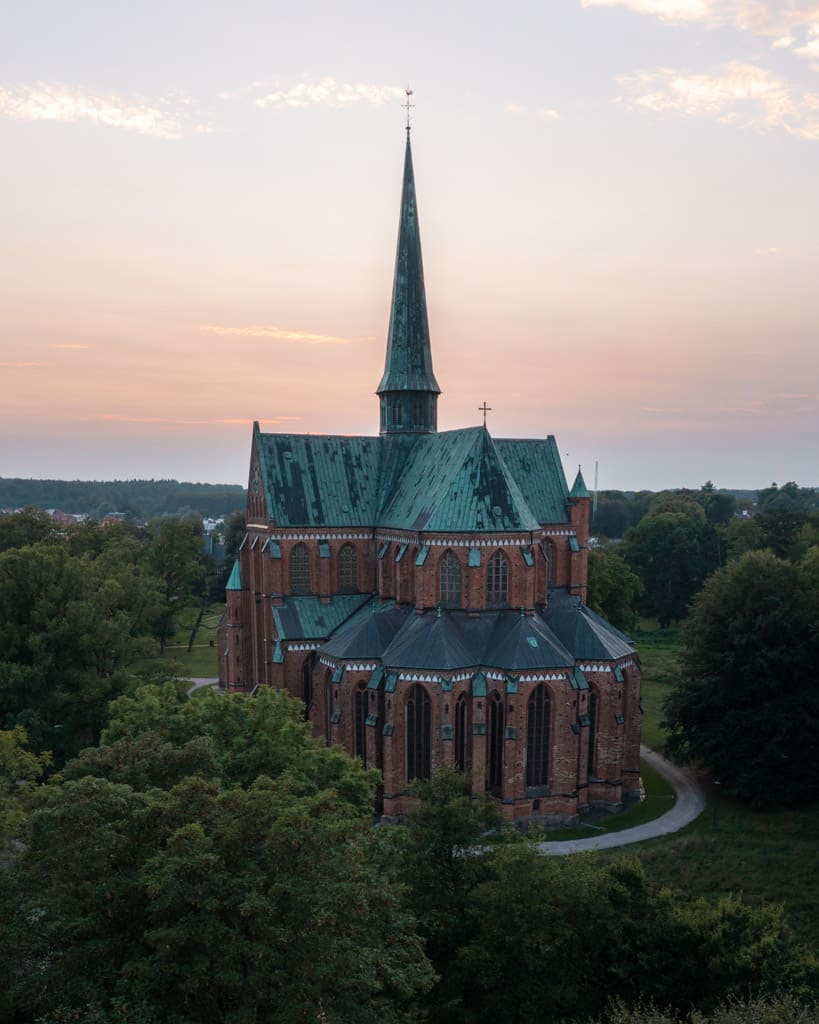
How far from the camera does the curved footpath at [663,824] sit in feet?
111

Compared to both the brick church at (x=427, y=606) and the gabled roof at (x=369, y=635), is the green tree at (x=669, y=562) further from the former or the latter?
the gabled roof at (x=369, y=635)

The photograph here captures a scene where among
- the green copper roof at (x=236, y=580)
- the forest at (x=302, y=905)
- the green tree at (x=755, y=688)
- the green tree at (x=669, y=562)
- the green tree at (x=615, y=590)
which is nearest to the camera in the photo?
the forest at (x=302, y=905)

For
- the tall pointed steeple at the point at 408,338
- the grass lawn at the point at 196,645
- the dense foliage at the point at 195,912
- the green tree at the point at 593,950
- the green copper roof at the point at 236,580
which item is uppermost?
the tall pointed steeple at the point at 408,338

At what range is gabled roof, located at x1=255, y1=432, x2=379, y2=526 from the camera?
1716 inches

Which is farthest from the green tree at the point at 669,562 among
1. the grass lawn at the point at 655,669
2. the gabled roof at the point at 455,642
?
the gabled roof at the point at 455,642

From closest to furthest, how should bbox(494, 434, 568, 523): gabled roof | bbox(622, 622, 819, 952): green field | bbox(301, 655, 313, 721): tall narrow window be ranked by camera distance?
bbox(622, 622, 819, 952): green field
bbox(301, 655, 313, 721): tall narrow window
bbox(494, 434, 568, 523): gabled roof

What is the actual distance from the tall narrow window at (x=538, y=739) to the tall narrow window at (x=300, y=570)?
14.8 m

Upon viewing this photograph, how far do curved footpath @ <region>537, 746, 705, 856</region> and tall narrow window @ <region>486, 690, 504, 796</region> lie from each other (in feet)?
11.2

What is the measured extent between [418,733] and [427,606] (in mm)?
6128

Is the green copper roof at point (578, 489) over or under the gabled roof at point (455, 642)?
over

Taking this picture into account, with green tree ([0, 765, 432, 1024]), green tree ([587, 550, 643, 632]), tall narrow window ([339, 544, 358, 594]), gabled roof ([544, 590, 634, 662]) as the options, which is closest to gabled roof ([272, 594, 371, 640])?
tall narrow window ([339, 544, 358, 594])

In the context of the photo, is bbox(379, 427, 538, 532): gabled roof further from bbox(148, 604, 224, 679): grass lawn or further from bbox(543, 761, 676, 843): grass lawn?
bbox(148, 604, 224, 679): grass lawn

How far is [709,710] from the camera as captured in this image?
132 ft

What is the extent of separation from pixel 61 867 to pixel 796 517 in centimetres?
8446
